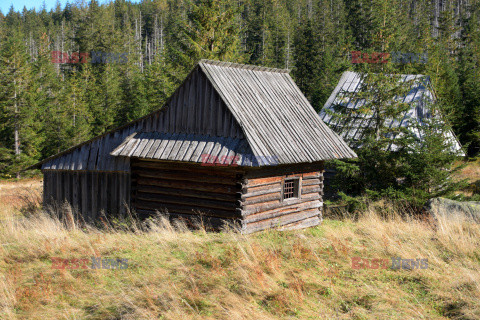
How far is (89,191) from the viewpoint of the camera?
14.3 metres

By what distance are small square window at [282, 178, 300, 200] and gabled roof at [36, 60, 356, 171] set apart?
1.22 meters

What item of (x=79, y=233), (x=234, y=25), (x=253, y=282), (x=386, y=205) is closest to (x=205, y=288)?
(x=253, y=282)

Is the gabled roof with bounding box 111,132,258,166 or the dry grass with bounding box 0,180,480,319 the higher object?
the gabled roof with bounding box 111,132,258,166

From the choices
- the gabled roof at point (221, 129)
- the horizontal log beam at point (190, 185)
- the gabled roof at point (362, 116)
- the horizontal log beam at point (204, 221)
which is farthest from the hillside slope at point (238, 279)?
the gabled roof at point (362, 116)

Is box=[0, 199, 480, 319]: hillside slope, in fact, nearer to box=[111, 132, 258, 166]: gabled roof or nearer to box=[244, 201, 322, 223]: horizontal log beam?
box=[244, 201, 322, 223]: horizontal log beam

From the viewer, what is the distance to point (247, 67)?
14.7 metres

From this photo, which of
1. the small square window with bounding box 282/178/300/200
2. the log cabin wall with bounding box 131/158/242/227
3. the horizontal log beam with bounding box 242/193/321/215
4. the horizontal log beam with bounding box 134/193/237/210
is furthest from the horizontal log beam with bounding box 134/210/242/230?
the small square window with bounding box 282/178/300/200

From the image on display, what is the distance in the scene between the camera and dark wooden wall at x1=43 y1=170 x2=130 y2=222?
45.1ft

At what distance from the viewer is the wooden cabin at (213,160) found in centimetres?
1191

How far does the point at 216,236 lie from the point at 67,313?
15.8 feet

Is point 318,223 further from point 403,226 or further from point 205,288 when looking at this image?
point 205,288
